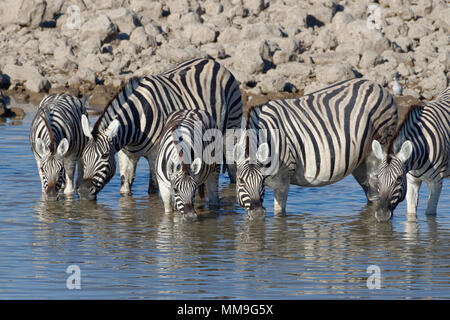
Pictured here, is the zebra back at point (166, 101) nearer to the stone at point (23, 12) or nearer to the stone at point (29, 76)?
the stone at point (29, 76)

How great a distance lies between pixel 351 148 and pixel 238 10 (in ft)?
54.5

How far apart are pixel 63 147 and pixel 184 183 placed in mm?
2537

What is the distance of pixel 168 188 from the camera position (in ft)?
44.2

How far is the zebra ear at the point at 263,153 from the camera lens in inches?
511

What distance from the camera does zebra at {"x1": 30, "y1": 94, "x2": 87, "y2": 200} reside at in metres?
14.5

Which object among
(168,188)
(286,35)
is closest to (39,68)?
(286,35)

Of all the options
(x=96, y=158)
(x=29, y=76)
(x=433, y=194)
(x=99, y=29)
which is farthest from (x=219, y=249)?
(x=99, y=29)

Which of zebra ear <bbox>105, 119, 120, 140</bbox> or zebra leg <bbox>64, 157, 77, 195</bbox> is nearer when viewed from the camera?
zebra ear <bbox>105, 119, 120, 140</bbox>

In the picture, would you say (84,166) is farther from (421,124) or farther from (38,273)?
(421,124)

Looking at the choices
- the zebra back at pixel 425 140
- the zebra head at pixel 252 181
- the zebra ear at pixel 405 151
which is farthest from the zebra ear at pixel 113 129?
the zebra ear at pixel 405 151

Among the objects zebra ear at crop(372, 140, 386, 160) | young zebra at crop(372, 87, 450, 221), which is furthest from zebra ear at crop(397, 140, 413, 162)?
zebra ear at crop(372, 140, 386, 160)

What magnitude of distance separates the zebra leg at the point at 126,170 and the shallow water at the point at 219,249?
244mm

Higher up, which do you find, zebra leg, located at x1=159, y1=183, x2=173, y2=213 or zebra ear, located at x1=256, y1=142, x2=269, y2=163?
zebra ear, located at x1=256, y1=142, x2=269, y2=163

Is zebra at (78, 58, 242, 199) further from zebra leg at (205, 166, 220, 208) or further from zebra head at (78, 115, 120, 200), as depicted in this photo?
zebra leg at (205, 166, 220, 208)
